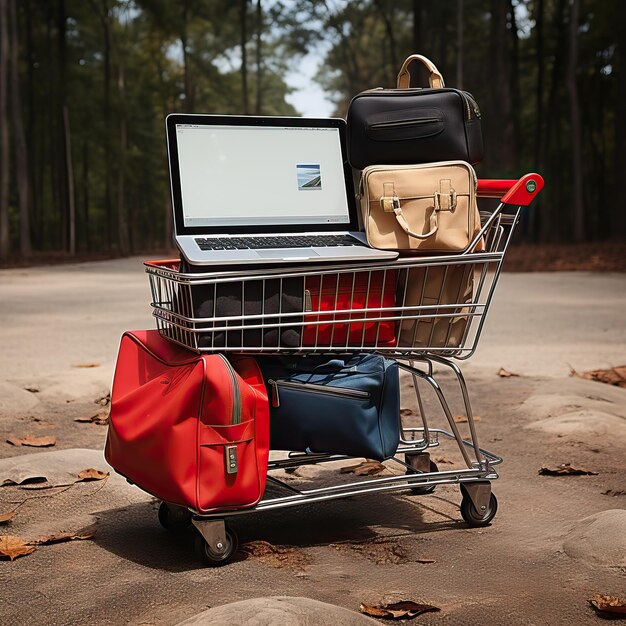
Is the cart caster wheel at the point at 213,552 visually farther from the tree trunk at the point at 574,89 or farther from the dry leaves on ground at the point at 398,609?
the tree trunk at the point at 574,89

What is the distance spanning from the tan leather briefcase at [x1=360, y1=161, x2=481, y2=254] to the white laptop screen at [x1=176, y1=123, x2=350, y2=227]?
32cm

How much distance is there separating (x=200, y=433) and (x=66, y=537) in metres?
0.80

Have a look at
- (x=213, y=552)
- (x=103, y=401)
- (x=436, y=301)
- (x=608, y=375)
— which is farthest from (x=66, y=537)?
(x=608, y=375)

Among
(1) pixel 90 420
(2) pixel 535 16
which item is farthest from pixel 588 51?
(1) pixel 90 420

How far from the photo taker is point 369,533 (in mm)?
3840

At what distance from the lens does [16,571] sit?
332 centimetres

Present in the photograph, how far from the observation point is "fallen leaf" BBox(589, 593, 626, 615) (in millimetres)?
2898

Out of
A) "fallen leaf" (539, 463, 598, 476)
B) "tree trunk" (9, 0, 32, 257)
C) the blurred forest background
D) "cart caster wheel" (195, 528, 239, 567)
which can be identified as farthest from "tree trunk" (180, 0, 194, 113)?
"cart caster wheel" (195, 528, 239, 567)


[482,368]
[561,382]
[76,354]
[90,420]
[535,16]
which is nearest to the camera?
[90,420]

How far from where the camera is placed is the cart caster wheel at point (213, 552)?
3.37m

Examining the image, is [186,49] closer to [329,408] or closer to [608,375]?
[608,375]

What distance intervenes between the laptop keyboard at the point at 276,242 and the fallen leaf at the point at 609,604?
1.56 metres

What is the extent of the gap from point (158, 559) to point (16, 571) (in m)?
0.50

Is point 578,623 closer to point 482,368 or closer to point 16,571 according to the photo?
point 16,571
